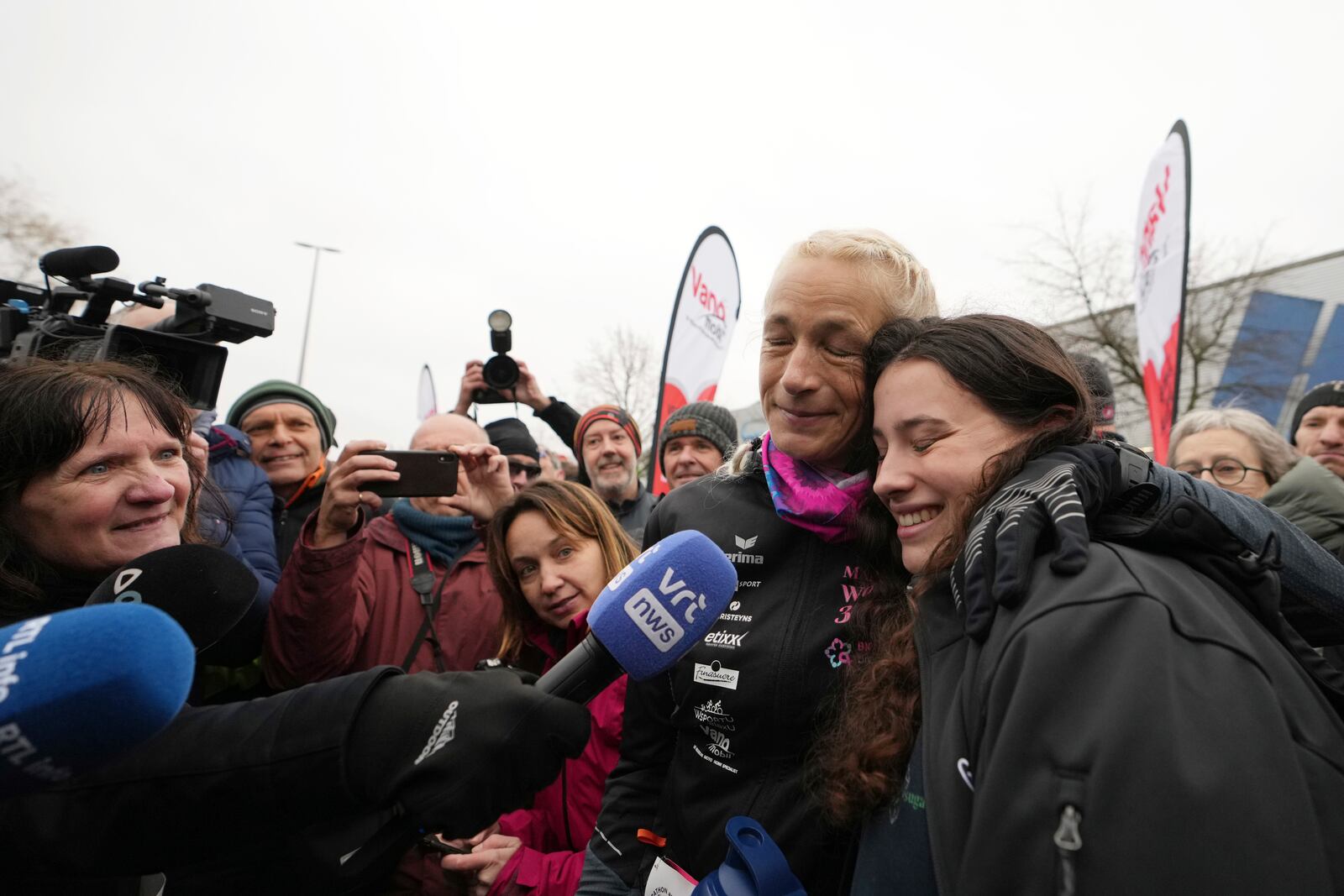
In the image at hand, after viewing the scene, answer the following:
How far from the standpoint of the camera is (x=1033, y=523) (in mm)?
1038

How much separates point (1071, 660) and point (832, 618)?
0.70 m

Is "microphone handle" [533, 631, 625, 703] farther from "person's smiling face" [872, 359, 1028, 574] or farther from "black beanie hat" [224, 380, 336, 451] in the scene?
"black beanie hat" [224, 380, 336, 451]

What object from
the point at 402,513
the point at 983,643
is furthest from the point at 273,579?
the point at 983,643

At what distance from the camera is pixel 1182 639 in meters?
0.92

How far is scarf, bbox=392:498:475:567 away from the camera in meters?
2.99

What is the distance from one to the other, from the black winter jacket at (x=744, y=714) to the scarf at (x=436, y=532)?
1.37m

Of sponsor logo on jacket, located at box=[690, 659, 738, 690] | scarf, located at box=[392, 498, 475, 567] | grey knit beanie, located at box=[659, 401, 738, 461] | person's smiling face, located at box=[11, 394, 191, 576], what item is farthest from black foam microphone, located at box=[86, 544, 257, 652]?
grey knit beanie, located at box=[659, 401, 738, 461]

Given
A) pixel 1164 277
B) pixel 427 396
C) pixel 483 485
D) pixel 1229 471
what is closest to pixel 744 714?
pixel 483 485

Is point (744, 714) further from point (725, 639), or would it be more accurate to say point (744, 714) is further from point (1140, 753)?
point (1140, 753)

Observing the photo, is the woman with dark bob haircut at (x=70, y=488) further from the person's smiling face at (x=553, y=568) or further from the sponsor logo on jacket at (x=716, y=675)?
the sponsor logo on jacket at (x=716, y=675)

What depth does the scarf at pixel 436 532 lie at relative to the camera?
9.82 ft

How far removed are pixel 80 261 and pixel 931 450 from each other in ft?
7.79

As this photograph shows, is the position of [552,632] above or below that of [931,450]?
below

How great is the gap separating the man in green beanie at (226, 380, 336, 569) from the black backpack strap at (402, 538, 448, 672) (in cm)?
79
